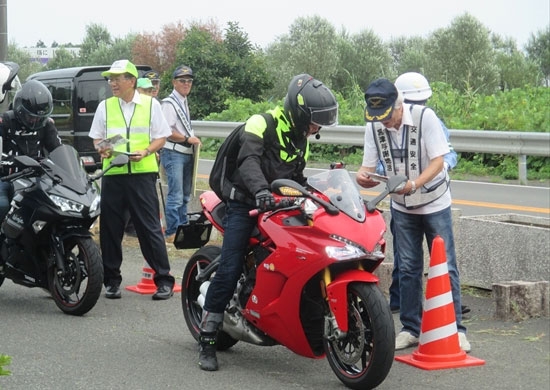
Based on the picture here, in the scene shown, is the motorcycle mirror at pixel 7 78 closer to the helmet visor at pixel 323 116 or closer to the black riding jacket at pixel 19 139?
the black riding jacket at pixel 19 139

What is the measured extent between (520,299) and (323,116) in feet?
8.22

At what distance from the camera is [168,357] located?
7469 millimetres

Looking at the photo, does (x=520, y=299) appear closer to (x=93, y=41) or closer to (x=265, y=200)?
(x=265, y=200)

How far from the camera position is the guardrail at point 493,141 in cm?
1691

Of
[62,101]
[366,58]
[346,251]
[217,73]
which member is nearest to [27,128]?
[346,251]

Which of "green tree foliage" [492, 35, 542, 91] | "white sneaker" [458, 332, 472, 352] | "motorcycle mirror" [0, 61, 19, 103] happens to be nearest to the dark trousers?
"motorcycle mirror" [0, 61, 19, 103]

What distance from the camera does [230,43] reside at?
31203 mm

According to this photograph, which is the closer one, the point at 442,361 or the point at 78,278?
the point at 442,361

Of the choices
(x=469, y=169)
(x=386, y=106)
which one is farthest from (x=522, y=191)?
(x=386, y=106)

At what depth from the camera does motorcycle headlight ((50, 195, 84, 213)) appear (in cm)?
870

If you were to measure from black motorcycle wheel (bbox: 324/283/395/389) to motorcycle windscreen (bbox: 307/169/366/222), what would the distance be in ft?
1.45

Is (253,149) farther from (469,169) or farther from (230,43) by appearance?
(230,43)

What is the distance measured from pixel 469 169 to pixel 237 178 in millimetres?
13102

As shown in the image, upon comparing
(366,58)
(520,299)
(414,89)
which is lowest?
(520,299)
